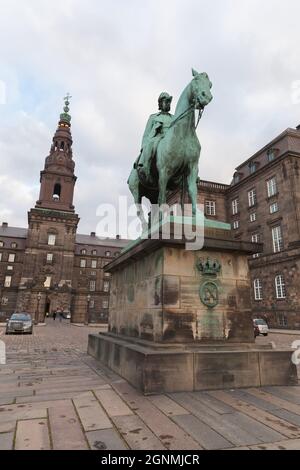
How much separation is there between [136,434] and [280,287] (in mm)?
32210

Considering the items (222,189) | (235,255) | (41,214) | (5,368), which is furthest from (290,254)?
(41,214)

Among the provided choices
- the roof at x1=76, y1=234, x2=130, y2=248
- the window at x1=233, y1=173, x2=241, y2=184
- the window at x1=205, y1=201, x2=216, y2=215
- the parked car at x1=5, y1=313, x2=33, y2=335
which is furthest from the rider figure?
the roof at x1=76, y1=234, x2=130, y2=248

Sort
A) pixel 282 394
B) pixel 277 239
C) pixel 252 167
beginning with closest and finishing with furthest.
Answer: pixel 282 394 → pixel 277 239 → pixel 252 167

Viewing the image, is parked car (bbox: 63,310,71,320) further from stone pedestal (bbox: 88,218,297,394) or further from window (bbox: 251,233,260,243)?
stone pedestal (bbox: 88,218,297,394)

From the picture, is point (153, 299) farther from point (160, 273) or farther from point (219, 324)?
point (219, 324)

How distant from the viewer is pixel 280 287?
31.7 metres

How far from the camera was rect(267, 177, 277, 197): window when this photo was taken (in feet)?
113

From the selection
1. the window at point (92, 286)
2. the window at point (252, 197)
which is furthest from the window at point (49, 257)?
the window at point (252, 197)

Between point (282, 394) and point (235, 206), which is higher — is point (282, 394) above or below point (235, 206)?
below

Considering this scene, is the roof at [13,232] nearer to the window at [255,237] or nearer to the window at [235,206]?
the window at [235,206]

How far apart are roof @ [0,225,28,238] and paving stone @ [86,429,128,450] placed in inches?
3191

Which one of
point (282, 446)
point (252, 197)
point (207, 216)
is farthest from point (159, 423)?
point (207, 216)

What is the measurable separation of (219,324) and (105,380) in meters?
2.25

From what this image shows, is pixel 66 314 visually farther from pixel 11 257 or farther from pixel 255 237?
pixel 255 237
